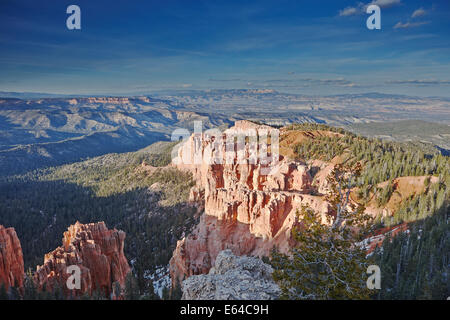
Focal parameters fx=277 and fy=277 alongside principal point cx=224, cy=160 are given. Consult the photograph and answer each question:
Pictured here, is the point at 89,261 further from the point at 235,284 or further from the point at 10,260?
the point at 235,284

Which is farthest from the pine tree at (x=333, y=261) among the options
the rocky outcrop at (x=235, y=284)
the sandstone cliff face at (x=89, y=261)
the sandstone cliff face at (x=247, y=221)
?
the sandstone cliff face at (x=247, y=221)

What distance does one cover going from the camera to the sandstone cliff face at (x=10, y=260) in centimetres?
3108

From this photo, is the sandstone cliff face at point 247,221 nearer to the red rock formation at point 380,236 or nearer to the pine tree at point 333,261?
the red rock formation at point 380,236

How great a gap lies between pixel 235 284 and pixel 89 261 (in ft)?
84.2

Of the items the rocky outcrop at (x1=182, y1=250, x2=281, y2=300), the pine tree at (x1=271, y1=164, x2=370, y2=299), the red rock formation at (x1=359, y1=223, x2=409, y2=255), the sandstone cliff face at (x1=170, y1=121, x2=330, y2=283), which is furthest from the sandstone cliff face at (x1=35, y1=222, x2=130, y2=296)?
the red rock formation at (x1=359, y1=223, x2=409, y2=255)

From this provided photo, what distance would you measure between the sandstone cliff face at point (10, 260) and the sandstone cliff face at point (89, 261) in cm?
330

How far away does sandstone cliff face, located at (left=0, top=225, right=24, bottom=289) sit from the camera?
31078 millimetres

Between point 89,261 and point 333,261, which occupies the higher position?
point 333,261

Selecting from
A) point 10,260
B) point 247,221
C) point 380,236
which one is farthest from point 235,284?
point 10,260

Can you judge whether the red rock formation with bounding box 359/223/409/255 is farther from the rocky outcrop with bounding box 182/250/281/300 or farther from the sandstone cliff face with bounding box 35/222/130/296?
the sandstone cliff face with bounding box 35/222/130/296

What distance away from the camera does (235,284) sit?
56.8 ft

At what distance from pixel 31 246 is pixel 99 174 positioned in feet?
271
